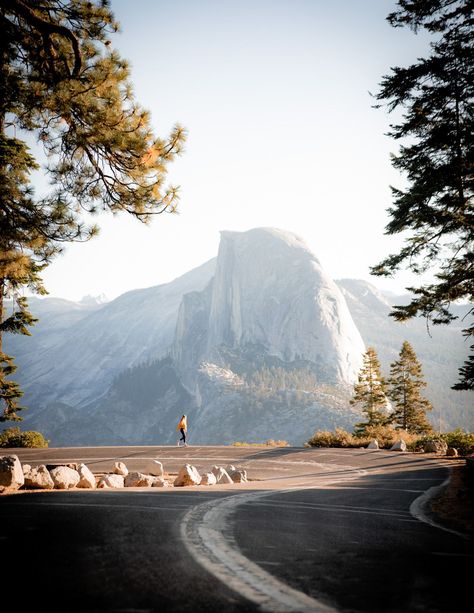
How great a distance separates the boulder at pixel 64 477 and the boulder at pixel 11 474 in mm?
785

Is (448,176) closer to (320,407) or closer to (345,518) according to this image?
(345,518)

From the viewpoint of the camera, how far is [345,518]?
17.3 ft

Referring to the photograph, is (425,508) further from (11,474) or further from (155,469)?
(155,469)

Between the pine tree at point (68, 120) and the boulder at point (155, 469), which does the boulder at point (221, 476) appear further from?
the pine tree at point (68, 120)

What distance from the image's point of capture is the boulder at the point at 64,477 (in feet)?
26.7

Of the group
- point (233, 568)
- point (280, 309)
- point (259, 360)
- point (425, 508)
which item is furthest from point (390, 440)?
point (280, 309)

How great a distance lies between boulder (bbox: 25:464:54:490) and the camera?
755 centimetres

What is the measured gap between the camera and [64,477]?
8.29 meters

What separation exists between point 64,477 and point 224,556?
6.58 m

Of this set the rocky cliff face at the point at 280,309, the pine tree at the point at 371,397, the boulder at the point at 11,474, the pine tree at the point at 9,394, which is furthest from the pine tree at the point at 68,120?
the rocky cliff face at the point at 280,309

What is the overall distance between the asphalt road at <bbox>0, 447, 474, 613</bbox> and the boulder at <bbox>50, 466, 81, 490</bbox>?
229cm

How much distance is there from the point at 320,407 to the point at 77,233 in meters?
112

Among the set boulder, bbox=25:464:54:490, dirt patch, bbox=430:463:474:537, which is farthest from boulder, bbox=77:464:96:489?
dirt patch, bbox=430:463:474:537

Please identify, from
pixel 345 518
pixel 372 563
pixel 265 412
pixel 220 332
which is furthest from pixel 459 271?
pixel 220 332
